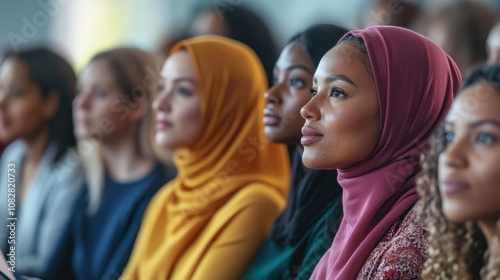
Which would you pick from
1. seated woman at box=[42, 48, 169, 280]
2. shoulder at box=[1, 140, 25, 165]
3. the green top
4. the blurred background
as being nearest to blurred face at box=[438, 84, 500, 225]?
the green top

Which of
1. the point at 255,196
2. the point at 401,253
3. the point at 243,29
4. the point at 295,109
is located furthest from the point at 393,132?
the point at 243,29

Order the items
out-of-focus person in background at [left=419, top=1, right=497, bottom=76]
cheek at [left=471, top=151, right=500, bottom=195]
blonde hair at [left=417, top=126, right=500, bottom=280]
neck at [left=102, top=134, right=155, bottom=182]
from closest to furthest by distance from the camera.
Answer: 1. cheek at [left=471, top=151, right=500, bottom=195]
2. blonde hair at [left=417, top=126, right=500, bottom=280]
3. out-of-focus person in background at [left=419, top=1, right=497, bottom=76]
4. neck at [left=102, top=134, right=155, bottom=182]

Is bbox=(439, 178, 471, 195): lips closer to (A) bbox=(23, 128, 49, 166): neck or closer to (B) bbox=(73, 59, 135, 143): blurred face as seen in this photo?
(B) bbox=(73, 59, 135, 143): blurred face

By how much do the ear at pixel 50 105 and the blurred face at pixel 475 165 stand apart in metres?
2.73

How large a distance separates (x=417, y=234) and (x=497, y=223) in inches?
12.7

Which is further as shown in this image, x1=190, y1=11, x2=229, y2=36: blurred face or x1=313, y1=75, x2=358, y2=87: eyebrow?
x1=190, y1=11, x2=229, y2=36: blurred face


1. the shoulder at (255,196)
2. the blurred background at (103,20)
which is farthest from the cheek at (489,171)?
the blurred background at (103,20)

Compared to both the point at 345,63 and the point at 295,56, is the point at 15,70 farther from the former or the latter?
the point at 345,63

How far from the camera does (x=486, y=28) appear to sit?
3414 mm

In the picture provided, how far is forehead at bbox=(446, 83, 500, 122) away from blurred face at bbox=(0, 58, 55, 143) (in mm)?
2659

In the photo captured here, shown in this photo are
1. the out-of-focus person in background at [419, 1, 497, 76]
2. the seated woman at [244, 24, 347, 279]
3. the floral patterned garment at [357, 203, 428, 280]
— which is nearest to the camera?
the floral patterned garment at [357, 203, 428, 280]

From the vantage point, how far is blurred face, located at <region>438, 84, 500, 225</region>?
1.39 meters

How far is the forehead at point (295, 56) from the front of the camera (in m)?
2.50

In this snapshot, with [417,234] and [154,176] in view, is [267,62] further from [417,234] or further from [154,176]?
[417,234]
